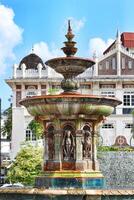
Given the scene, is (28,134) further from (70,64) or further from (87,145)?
(87,145)

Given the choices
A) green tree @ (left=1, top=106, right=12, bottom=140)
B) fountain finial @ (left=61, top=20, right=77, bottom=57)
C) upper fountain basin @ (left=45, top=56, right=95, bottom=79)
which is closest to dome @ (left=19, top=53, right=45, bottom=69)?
green tree @ (left=1, top=106, right=12, bottom=140)

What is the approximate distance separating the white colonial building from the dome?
7.34ft

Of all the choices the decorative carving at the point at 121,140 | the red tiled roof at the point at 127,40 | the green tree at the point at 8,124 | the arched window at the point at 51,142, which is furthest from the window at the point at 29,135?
the arched window at the point at 51,142

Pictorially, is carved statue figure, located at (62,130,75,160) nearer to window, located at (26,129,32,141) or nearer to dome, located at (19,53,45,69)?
window, located at (26,129,32,141)

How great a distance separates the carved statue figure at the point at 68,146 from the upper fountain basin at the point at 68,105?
1.91 feet

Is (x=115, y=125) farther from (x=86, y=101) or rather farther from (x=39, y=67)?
(x=86, y=101)

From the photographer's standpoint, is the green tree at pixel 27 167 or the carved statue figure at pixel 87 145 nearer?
the carved statue figure at pixel 87 145

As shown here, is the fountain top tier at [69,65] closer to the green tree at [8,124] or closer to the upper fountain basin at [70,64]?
the upper fountain basin at [70,64]

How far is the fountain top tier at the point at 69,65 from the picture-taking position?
1752 centimetres

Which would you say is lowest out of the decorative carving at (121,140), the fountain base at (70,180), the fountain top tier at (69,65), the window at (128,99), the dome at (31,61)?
the fountain base at (70,180)

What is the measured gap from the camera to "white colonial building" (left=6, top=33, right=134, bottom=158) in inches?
2586

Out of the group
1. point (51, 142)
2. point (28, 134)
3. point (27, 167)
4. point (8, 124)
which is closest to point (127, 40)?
point (8, 124)

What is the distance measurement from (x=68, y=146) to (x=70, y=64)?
2349 mm

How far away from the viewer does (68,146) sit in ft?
55.7
